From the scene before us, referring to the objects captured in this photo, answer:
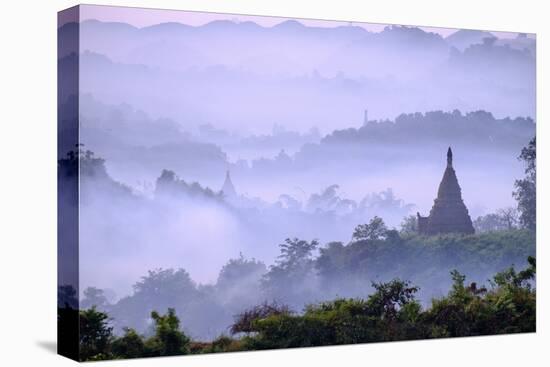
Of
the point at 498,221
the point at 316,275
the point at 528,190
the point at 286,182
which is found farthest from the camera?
the point at 528,190

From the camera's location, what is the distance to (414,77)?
15.3 m

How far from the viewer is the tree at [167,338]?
45.7 feet

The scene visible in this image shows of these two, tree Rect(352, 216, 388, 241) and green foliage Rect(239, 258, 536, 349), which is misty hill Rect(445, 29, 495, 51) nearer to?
tree Rect(352, 216, 388, 241)

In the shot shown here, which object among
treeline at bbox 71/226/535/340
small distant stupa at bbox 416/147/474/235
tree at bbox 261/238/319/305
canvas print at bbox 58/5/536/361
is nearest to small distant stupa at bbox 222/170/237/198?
canvas print at bbox 58/5/536/361

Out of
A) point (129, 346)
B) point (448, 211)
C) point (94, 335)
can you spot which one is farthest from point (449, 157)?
point (94, 335)

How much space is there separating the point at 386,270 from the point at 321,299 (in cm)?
83

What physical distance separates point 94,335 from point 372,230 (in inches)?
128

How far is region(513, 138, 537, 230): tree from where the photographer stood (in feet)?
52.3

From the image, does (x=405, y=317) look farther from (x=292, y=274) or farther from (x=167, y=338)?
(x=167, y=338)

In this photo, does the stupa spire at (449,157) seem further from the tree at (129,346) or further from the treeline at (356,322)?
the tree at (129,346)

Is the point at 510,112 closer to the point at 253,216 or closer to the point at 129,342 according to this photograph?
the point at 253,216

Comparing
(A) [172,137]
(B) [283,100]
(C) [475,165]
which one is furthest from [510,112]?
(A) [172,137]

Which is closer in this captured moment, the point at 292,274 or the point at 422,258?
the point at 292,274

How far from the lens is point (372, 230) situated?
15.1 meters
